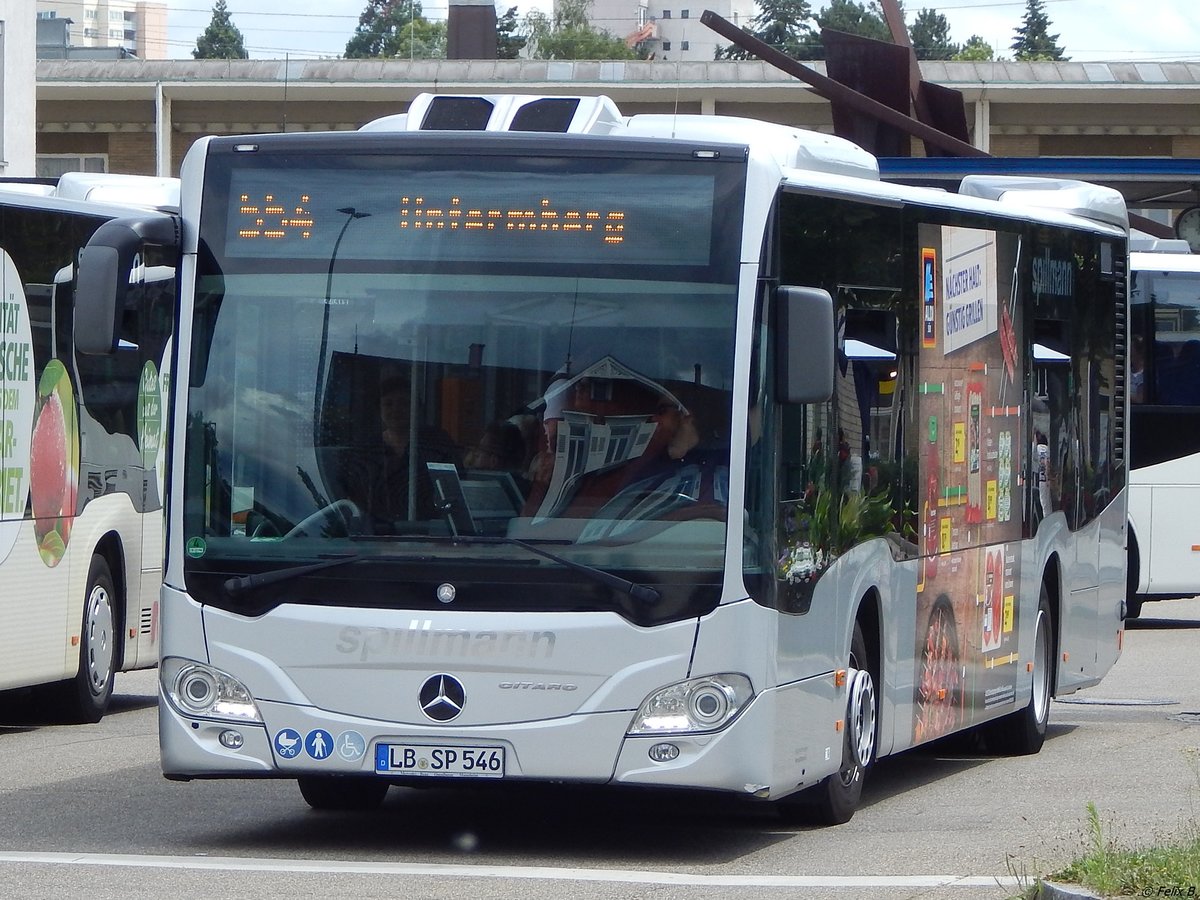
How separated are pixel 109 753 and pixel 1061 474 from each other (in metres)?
5.52

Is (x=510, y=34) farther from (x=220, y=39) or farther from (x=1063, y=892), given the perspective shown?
(x=1063, y=892)

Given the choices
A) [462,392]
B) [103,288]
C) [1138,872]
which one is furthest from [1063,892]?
[103,288]

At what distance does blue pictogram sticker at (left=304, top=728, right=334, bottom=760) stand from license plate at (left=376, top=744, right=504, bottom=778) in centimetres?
24

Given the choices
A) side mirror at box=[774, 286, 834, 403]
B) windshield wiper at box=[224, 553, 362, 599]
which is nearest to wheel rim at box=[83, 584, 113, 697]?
windshield wiper at box=[224, 553, 362, 599]

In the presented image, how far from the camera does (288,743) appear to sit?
8.52m

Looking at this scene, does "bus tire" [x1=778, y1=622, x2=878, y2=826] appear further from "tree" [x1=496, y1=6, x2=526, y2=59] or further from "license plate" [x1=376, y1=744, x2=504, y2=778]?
"tree" [x1=496, y1=6, x2=526, y2=59]

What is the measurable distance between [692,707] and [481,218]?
1992mm

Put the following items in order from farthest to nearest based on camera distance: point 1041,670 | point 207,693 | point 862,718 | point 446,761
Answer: point 1041,670 < point 862,718 < point 207,693 < point 446,761

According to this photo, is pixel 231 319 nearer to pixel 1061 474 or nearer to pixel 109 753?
pixel 109 753

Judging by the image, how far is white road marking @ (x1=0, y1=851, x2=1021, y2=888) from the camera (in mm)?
8000

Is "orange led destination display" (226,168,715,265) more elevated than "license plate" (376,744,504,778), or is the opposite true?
"orange led destination display" (226,168,715,265)

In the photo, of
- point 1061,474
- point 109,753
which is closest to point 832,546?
point 1061,474

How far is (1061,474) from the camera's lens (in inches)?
509

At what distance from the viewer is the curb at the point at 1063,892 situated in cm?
689
